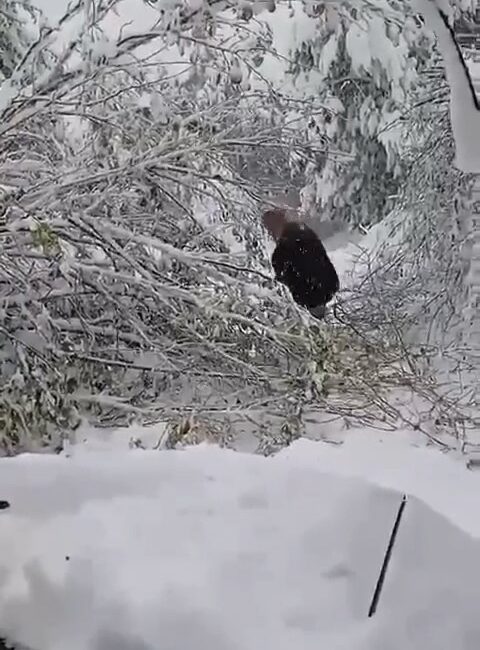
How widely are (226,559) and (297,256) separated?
977 mm

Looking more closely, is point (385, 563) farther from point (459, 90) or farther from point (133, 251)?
point (133, 251)

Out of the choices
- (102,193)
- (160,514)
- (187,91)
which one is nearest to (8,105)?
(102,193)

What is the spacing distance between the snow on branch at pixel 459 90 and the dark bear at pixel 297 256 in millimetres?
676

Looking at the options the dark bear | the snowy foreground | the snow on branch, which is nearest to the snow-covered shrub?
the dark bear

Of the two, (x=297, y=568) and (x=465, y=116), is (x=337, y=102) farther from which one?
(x=297, y=568)

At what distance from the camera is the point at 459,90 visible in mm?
1181

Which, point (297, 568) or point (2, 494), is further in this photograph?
point (2, 494)

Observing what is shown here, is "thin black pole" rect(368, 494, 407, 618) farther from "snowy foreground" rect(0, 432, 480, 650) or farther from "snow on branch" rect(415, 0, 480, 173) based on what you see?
"snow on branch" rect(415, 0, 480, 173)

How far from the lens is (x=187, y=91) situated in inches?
68.7

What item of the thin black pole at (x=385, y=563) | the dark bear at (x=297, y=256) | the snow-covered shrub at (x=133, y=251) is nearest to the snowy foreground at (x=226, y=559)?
the thin black pole at (x=385, y=563)

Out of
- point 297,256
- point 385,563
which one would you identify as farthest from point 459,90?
point 297,256

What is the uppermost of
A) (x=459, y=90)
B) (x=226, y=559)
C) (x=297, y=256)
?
(x=459, y=90)

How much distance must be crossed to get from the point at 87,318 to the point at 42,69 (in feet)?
1.63

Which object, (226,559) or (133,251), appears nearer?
(226,559)
